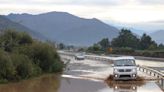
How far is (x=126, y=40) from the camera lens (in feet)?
431

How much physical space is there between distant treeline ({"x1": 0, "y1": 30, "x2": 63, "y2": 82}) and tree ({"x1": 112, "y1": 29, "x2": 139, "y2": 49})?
75.4 meters

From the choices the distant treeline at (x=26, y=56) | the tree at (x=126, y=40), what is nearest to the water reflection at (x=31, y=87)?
the distant treeline at (x=26, y=56)

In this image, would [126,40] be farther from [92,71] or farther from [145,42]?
[92,71]

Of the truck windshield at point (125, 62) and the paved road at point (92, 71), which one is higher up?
the truck windshield at point (125, 62)

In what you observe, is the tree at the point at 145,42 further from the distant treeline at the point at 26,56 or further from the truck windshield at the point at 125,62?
the truck windshield at the point at 125,62

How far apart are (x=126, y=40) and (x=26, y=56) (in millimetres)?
88547

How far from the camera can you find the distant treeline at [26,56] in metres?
40.6

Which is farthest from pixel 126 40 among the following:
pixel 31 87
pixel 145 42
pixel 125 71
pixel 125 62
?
pixel 31 87

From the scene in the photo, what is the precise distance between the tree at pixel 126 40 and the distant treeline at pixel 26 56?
75429mm

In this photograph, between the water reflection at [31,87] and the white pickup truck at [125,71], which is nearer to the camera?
the water reflection at [31,87]

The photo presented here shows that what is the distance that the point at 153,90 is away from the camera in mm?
28297

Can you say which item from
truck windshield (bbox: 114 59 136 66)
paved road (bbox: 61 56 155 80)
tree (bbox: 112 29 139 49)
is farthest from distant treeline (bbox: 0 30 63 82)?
tree (bbox: 112 29 139 49)

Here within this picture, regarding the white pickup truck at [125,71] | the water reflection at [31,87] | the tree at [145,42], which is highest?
the tree at [145,42]

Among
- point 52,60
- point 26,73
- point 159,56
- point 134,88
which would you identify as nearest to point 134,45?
point 159,56
